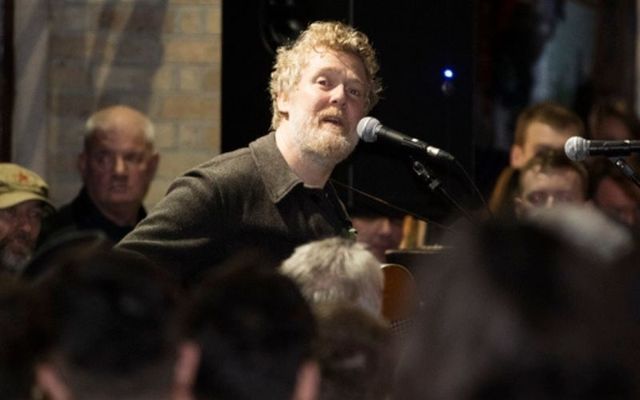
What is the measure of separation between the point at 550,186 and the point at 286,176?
136 cm

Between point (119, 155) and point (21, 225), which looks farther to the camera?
point (119, 155)

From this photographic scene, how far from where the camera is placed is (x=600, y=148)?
3.99m

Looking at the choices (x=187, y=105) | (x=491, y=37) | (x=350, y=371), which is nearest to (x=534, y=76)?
(x=491, y=37)

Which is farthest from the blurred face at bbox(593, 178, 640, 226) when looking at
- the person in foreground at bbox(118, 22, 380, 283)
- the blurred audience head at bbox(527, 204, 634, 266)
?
the blurred audience head at bbox(527, 204, 634, 266)

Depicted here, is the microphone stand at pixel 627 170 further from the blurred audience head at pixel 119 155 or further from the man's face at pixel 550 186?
the blurred audience head at pixel 119 155

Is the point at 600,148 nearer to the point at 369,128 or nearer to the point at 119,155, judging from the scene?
the point at 369,128

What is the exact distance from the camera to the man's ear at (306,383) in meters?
1.60

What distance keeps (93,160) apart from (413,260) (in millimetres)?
2097

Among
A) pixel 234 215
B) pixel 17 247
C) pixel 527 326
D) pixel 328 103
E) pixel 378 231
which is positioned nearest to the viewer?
pixel 527 326

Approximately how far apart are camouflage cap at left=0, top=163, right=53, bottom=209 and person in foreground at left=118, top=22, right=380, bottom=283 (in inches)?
45.7

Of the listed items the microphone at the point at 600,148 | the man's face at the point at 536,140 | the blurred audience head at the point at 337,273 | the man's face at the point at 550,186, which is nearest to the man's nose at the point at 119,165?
the man's face at the point at 536,140

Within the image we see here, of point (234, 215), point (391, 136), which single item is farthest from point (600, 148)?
point (234, 215)

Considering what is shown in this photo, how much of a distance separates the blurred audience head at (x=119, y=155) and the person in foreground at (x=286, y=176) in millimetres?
1458

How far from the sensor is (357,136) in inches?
180
